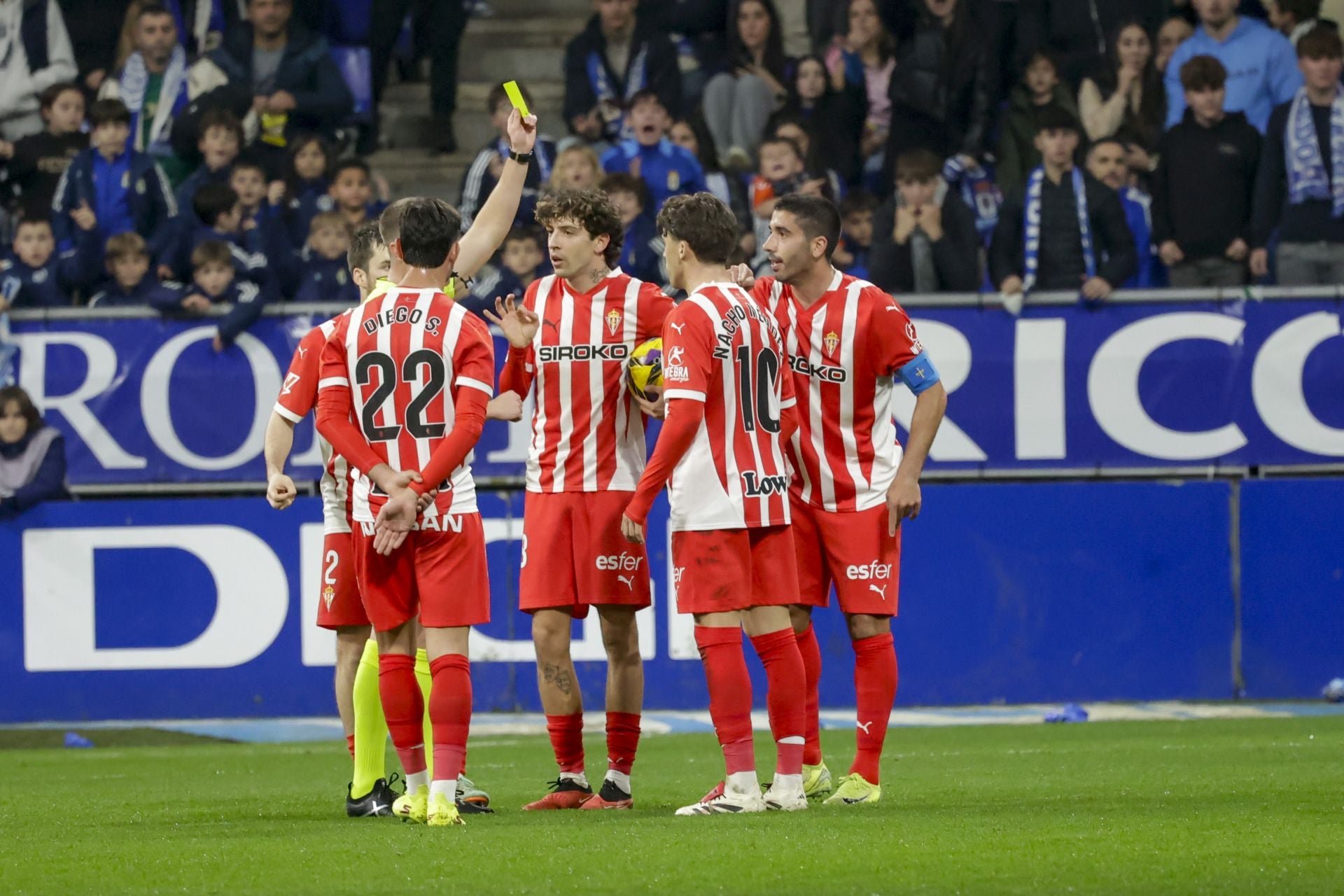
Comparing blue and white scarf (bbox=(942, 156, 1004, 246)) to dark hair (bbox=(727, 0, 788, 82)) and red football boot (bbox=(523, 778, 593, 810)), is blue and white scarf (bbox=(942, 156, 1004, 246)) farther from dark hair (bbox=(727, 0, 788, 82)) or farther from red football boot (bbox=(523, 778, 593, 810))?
red football boot (bbox=(523, 778, 593, 810))

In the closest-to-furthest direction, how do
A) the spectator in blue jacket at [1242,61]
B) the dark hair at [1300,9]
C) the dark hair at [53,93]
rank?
the spectator in blue jacket at [1242,61] → the dark hair at [1300,9] → the dark hair at [53,93]

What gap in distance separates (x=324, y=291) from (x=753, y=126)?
11.0 feet

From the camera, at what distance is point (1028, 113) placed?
13266 mm

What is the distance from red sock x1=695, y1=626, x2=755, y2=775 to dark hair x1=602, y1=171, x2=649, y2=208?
656 cm

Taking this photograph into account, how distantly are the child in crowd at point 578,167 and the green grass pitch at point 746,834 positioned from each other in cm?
485

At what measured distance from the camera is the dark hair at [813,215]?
6.73m

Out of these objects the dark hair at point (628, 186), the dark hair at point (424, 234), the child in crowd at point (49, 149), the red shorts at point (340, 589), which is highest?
the child in crowd at point (49, 149)

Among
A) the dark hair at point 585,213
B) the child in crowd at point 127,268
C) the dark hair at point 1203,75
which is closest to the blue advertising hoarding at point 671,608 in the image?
the child in crowd at point 127,268

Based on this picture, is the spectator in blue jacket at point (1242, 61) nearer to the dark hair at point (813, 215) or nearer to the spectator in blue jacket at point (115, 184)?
the dark hair at point (813, 215)

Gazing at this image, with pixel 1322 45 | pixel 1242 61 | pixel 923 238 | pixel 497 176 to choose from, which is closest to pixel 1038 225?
pixel 923 238

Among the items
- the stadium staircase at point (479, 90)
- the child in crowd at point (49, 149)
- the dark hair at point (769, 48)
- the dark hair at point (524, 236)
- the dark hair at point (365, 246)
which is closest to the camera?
the dark hair at point (365, 246)

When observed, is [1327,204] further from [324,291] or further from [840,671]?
[324,291]

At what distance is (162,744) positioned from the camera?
36.7 ft

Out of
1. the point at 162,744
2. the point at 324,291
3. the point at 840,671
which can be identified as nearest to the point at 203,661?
the point at 162,744
